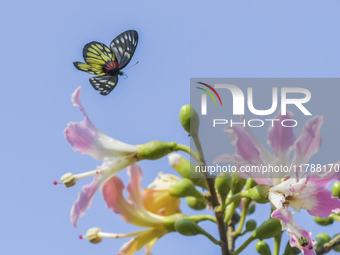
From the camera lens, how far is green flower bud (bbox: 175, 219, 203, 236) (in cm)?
326

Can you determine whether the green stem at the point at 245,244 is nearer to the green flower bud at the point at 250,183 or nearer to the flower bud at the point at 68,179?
the green flower bud at the point at 250,183

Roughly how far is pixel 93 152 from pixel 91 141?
0.20ft

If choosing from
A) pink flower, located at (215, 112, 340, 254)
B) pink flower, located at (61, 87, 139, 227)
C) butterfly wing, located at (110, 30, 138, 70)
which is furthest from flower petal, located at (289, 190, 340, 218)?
butterfly wing, located at (110, 30, 138, 70)

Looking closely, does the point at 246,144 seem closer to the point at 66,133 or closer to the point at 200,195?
the point at 200,195

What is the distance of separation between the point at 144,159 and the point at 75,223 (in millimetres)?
523

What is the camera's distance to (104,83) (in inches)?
182

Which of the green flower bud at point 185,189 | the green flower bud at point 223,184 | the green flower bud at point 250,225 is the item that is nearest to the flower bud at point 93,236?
the green flower bud at point 185,189

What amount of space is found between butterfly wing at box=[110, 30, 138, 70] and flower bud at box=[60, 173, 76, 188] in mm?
1625

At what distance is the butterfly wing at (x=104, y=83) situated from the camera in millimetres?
4473

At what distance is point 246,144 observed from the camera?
9.55 ft

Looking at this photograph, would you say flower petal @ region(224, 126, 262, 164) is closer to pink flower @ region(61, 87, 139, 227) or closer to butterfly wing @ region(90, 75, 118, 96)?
pink flower @ region(61, 87, 139, 227)

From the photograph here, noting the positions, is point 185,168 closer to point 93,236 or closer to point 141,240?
point 141,240

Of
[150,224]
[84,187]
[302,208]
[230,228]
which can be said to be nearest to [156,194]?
[150,224]

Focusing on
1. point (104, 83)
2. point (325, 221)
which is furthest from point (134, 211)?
point (104, 83)
